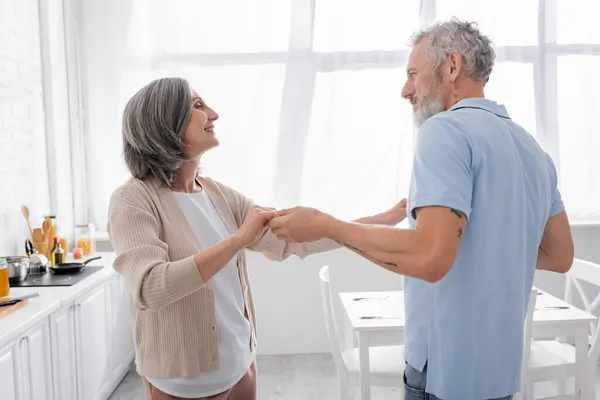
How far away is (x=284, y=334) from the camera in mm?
3857

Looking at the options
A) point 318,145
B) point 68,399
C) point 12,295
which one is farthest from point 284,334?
point 12,295

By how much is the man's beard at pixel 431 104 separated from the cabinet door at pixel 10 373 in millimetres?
1476

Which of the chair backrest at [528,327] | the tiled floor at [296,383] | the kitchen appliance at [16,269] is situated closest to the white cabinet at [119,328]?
the tiled floor at [296,383]

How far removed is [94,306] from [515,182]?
217 cm

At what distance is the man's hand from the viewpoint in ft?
4.59

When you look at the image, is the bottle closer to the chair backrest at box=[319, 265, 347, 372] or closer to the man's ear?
the chair backrest at box=[319, 265, 347, 372]

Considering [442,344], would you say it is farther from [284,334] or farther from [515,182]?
[284,334]

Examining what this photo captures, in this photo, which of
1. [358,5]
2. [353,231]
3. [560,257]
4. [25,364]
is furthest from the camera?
[358,5]

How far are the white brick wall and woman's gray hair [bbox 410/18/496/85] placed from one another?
2.22 metres

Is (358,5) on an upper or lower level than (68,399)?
upper

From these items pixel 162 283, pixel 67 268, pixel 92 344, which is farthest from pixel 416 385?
pixel 67 268

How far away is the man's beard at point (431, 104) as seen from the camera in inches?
53.6

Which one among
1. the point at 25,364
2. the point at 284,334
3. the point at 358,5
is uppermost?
the point at 358,5

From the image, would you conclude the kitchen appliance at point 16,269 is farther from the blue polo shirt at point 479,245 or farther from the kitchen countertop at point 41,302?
the blue polo shirt at point 479,245
